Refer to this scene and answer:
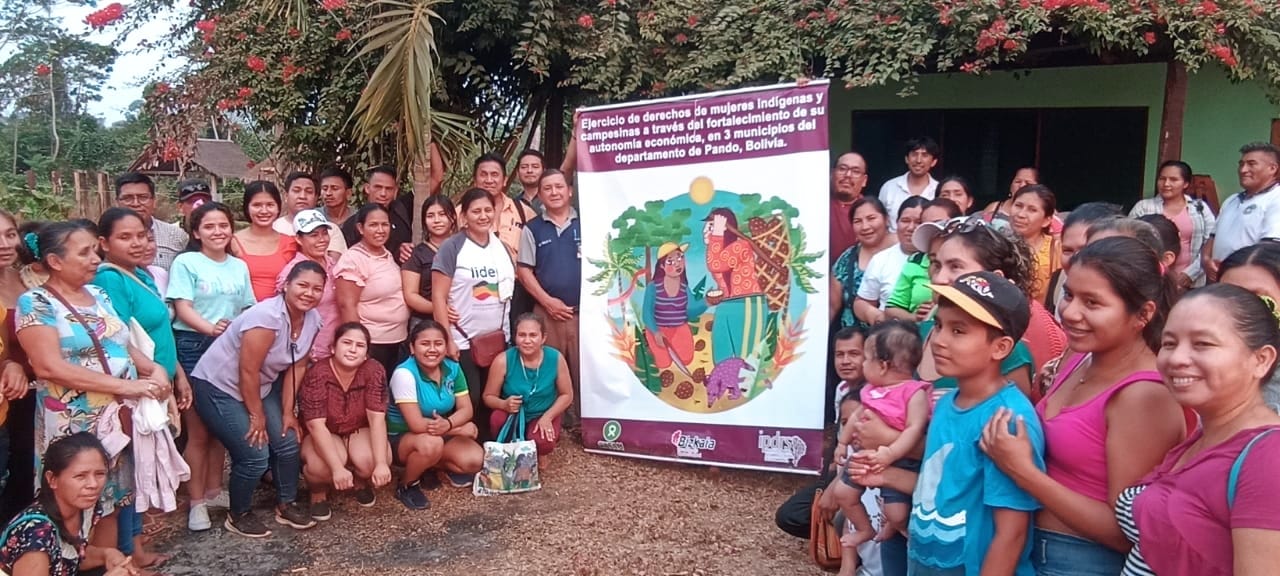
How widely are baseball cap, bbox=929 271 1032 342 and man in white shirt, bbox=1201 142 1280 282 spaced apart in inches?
151

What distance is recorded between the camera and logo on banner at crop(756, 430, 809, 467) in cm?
461

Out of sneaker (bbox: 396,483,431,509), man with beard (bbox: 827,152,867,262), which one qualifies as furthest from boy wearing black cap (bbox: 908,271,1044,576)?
sneaker (bbox: 396,483,431,509)

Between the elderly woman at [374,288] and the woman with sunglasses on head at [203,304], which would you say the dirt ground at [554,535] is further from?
the elderly woman at [374,288]

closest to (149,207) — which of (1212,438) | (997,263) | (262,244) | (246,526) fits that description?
(262,244)

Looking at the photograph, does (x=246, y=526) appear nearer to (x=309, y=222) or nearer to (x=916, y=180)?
(x=309, y=222)

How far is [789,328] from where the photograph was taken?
4633 mm

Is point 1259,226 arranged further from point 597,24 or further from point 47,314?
point 47,314

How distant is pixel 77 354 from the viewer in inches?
133

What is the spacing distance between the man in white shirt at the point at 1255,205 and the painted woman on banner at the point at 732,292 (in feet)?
8.88

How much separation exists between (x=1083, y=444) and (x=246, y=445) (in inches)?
141

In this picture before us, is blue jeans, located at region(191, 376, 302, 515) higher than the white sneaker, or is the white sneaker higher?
blue jeans, located at region(191, 376, 302, 515)

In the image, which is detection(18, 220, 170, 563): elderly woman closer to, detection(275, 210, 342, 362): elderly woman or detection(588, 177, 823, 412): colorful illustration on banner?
detection(275, 210, 342, 362): elderly woman

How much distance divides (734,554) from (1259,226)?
3793mm

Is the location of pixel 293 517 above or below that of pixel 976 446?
below
